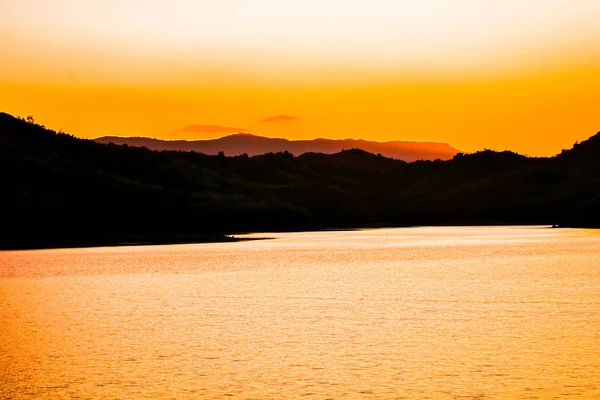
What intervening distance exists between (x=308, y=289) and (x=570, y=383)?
1483 inches

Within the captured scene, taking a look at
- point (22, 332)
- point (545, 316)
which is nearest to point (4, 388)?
point (22, 332)

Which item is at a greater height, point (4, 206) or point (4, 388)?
point (4, 206)

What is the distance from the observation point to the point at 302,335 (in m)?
39.8

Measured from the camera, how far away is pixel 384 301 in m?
55.5

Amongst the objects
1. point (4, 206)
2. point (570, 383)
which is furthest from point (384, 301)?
point (4, 206)

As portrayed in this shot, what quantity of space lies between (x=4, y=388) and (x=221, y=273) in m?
56.1

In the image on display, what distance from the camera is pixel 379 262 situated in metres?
102

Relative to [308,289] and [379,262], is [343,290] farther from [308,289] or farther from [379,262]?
[379,262]

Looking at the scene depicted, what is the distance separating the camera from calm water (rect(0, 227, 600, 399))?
2873 cm

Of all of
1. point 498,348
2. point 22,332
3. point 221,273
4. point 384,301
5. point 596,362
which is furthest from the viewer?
point 221,273

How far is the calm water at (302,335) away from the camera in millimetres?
28734

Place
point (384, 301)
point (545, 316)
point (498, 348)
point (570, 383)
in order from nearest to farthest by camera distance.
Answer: point (570, 383) → point (498, 348) → point (545, 316) → point (384, 301)

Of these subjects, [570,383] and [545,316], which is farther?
[545,316]

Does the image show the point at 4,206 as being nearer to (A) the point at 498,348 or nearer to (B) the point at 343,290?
(B) the point at 343,290
